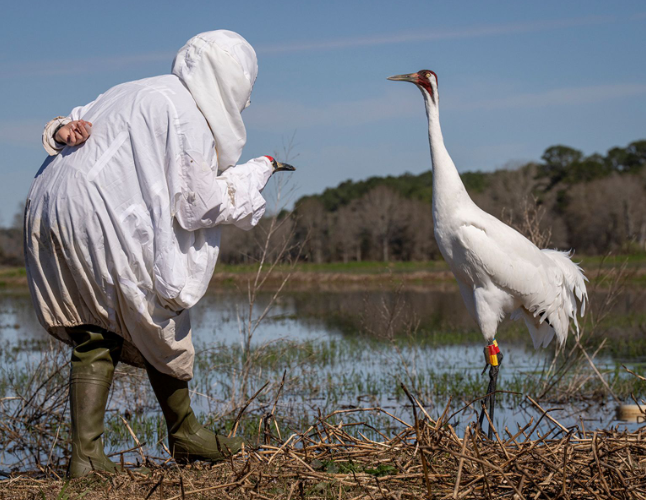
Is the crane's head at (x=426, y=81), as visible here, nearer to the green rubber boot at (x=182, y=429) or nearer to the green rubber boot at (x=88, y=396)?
the green rubber boot at (x=182, y=429)

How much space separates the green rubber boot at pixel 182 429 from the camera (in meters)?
3.69

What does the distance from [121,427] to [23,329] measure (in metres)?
8.90

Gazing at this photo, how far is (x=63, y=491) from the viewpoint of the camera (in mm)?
3086

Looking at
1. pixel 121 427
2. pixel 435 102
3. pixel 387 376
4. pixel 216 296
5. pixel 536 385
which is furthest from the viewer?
pixel 216 296

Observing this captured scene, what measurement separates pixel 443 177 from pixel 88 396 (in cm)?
322

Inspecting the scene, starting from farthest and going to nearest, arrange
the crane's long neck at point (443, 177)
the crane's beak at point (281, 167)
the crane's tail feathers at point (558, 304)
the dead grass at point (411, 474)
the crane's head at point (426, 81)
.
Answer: the crane's tail feathers at point (558, 304) → the crane's head at point (426, 81) → the crane's long neck at point (443, 177) → the crane's beak at point (281, 167) → the dead grass at point (411, 474)

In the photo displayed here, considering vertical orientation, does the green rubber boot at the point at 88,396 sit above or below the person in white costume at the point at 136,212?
below

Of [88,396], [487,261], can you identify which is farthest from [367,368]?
[88,396]

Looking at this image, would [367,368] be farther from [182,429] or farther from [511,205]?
[511,205]

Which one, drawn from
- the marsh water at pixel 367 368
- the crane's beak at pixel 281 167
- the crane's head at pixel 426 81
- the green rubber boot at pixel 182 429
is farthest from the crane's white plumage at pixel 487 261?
the green rubber boot at pixel 182 429

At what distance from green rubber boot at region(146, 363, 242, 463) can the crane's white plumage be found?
2538 millimetres

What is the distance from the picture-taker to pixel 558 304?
6.40 meters

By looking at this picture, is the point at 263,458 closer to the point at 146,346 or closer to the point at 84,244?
the point at 146,346

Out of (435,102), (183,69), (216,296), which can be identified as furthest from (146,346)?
(216,296)
